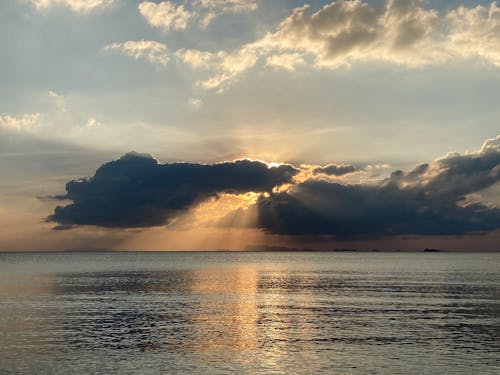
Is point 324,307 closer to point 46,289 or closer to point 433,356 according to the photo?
point 433,356

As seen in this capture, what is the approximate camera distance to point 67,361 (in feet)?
145

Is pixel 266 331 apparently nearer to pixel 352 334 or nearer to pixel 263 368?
pixel 352 334

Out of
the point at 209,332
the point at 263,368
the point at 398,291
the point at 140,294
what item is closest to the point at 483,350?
the point at 263,368

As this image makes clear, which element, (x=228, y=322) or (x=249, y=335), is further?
(x=228, y=322)

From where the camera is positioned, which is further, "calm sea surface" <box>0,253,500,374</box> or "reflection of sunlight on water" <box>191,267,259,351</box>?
"reflection of sunlight on water" <box>191,267,259,351</box>

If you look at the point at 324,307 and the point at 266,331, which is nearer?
the point at 266,331

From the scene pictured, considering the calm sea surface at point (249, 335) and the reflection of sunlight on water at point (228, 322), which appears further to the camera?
the reflection of sunlight on water at point (228, 322)

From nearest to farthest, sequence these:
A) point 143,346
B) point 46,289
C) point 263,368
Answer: point 263,368 → point 143,346 → point 46,289

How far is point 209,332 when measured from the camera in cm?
5881

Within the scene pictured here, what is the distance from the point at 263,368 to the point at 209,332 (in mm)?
A: 17411

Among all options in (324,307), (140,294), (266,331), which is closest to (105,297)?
(140,294)

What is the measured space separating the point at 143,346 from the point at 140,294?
187 ft

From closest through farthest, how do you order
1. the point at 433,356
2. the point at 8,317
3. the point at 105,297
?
the point at 433,356, the point at 8,317, the point at 105,297

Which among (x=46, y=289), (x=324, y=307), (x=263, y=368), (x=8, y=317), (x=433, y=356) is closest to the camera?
(x=263, y=368)
